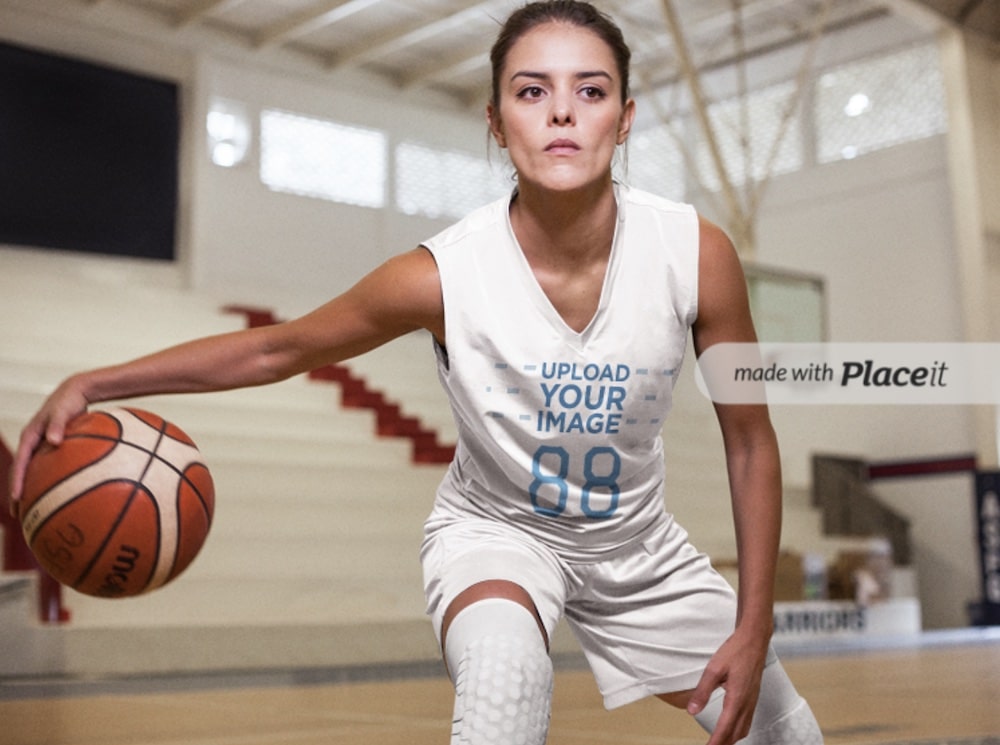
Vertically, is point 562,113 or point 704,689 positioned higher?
point 562,113

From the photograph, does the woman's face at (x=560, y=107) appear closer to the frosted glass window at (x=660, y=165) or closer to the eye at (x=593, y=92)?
the eye at (x=593, y=92)

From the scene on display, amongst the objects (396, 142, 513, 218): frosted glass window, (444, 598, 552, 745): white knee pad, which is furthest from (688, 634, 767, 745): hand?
(396, 142, 513, 218): frosted glass window

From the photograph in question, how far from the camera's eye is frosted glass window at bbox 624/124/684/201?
38.2ft

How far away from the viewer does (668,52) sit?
11.0 m

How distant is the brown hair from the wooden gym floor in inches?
47.1

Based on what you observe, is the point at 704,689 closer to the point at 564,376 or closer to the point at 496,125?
the point at 564,376

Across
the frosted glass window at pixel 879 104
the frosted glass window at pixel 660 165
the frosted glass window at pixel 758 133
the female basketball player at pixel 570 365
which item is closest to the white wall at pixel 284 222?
the frosted glass window at pixel 660 165

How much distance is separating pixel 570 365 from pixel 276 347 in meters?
0.36

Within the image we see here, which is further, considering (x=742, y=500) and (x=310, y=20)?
(x=310, y=20)

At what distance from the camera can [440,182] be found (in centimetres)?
1138

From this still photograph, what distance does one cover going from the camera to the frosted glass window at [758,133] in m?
10.7

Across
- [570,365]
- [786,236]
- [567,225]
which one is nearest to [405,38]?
[786,236]

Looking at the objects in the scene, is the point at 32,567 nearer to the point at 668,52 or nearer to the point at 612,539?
the point at 612,539

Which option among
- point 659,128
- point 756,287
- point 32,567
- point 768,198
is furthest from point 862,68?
point 32,567
